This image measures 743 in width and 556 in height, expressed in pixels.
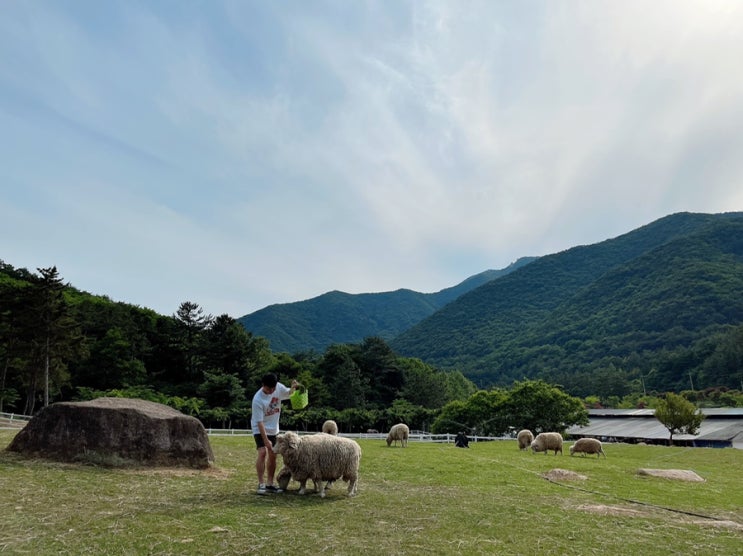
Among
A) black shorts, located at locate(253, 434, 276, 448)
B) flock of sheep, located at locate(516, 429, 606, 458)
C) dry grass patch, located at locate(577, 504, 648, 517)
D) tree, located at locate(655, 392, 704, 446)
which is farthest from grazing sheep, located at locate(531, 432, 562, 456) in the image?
tree, located at locate(655, 392, 704, 446)

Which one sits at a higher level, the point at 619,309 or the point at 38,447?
the point at 619,309

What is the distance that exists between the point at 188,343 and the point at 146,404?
67280 millimetres

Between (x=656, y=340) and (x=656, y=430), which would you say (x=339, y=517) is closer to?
(x=656, y=430)

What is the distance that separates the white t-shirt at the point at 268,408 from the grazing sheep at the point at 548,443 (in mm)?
24806

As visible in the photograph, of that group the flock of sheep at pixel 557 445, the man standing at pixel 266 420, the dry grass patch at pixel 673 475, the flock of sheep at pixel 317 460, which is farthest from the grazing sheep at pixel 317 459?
the flock of sheep at pixel 557 445

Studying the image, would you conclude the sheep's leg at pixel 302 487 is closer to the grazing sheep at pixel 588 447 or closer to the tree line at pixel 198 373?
the grazing sheep at pixel 588 447

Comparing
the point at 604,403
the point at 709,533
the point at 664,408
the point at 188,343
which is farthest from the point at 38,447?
the point at 604,403

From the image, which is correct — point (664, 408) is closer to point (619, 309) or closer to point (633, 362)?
point (633, 362)

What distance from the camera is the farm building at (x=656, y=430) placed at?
5716cm

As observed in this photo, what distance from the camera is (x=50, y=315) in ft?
141

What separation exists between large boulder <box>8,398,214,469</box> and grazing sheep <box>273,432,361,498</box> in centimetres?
425

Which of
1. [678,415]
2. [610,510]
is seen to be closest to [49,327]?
[610,510]

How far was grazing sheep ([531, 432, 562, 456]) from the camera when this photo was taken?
100 feet

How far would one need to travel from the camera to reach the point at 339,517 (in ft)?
26.8
